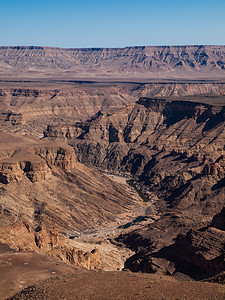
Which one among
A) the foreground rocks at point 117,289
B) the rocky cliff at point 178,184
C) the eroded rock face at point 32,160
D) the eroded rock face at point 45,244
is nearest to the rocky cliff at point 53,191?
the eroded rock face at point 32,160

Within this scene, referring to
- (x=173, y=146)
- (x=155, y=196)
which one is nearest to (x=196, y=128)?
(x=173, y=146)

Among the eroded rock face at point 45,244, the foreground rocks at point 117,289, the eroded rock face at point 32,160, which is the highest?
the eroded rock face at point 32,160

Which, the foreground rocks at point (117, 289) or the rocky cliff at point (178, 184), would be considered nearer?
the foreground rocks at point (117, 289)

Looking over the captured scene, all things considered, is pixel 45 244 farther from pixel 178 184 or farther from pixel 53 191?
pixel 178 184

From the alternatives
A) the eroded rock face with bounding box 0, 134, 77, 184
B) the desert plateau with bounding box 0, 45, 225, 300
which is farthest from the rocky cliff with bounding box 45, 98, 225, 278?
the eroded rock face with bounding box 0, 134, 77, 184

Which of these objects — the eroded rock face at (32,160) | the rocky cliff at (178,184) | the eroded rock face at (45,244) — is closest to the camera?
the eroded rock face at (45,244)

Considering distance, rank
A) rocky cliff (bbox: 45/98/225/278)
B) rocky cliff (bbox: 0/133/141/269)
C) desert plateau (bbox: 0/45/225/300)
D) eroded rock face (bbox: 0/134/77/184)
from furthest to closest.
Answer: eroded rock face (bbox: 0/134/77/184) < rocky cliff (bbox: 0/133/141/269) < rocky cliff (bbox: 45/98/225/278) < desert plateau (bbox: 0/45/225/300)

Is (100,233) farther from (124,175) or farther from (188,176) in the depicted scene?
(124,175)

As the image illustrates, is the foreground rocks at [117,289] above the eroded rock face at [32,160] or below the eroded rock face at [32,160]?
below

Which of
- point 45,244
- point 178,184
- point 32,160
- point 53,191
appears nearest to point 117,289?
point 45,244

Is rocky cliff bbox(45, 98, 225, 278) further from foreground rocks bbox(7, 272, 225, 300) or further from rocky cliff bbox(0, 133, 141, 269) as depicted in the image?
foreground rocks bbox(7, 272, 225, 300)

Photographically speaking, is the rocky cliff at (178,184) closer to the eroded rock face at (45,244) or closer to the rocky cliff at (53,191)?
the eroded rock face at (45,244)
